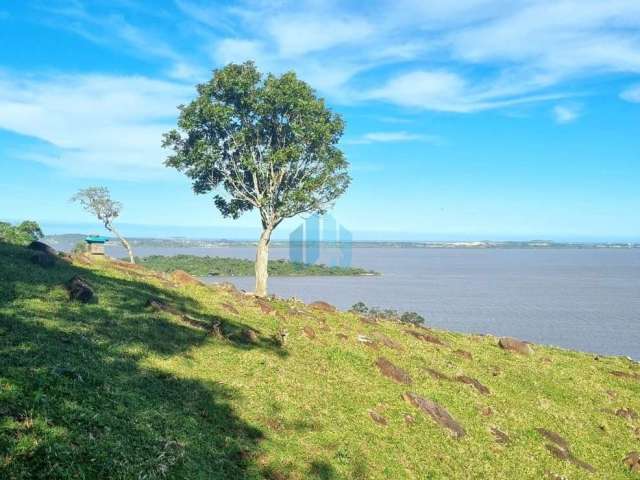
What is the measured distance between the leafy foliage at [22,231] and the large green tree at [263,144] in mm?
61902

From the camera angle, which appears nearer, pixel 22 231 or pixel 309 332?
pixel 309 332

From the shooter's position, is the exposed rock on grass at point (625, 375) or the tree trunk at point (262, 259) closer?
the exposed rock on grass at point (625, 375)

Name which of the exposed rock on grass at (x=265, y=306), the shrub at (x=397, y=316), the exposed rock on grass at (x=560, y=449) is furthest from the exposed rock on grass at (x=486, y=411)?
the shrub at (x=397, y=316)

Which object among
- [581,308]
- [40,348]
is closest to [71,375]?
[40,348]

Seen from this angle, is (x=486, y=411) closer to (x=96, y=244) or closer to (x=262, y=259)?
(x=262, y=259)

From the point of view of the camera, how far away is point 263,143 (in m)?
44.3

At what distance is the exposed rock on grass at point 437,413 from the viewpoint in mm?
19875

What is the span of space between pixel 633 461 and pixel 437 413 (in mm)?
8753

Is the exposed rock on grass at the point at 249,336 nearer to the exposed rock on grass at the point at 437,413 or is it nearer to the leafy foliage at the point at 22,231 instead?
the exposed rock on grass at the point at 437,413

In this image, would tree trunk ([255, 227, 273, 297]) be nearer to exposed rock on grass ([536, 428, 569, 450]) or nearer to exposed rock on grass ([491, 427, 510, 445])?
exposed rock on grass ([491, 427, 510, 445])

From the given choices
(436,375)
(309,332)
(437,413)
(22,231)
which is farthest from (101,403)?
(22,231)

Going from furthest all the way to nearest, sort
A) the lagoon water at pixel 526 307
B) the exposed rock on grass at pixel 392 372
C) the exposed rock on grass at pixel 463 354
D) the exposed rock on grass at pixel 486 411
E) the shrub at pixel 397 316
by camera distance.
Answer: the lagoon water at pixel 526 307
the shrub at pixel 397 316
the exposed rock on grass at pixel 463 354
the exposed rock on grass at pixel 392 372
the exposed rock on grass at pixel 486 411

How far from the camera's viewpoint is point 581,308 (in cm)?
13162

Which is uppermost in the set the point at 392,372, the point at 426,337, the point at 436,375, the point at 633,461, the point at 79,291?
the point at 79,291
